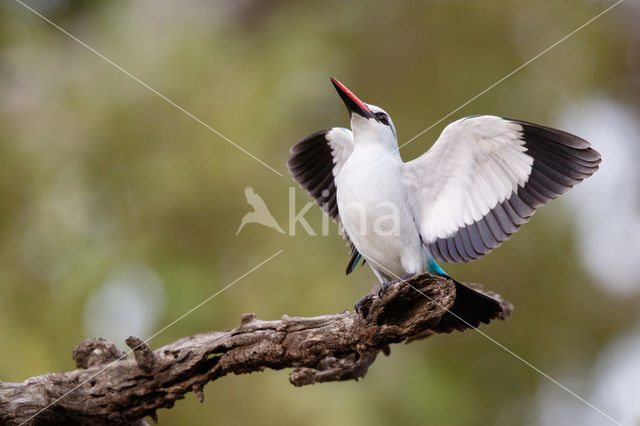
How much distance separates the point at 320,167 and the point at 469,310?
1.88 m

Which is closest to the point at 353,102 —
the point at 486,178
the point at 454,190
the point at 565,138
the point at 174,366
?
the point at 454,190

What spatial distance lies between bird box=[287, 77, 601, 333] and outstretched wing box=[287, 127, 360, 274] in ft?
2.01

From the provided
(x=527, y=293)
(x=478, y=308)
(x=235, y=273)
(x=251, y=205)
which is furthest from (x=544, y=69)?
(x=478, y=308)

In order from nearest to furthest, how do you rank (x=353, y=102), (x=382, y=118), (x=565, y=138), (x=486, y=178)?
(x=565, y=138) → (x=486, y=178) → (x=353, y=102) → (x=382, y=118)

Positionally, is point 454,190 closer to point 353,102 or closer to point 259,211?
point 353,102

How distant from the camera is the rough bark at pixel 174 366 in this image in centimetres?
393

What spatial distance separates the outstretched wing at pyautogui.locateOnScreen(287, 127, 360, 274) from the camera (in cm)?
534

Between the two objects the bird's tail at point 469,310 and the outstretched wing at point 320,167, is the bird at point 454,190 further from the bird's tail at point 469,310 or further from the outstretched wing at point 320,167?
the outstretched wing at point 320,167

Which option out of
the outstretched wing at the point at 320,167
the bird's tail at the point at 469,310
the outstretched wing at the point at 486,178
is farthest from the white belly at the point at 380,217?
the outstretched wing at the point at 320,167

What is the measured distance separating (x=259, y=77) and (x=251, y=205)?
5.61 ft

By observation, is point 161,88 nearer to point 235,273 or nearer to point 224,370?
point 235,273

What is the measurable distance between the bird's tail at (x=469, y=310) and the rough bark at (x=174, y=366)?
0.59 ft

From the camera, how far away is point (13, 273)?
6816 mm

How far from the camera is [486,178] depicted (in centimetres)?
452
